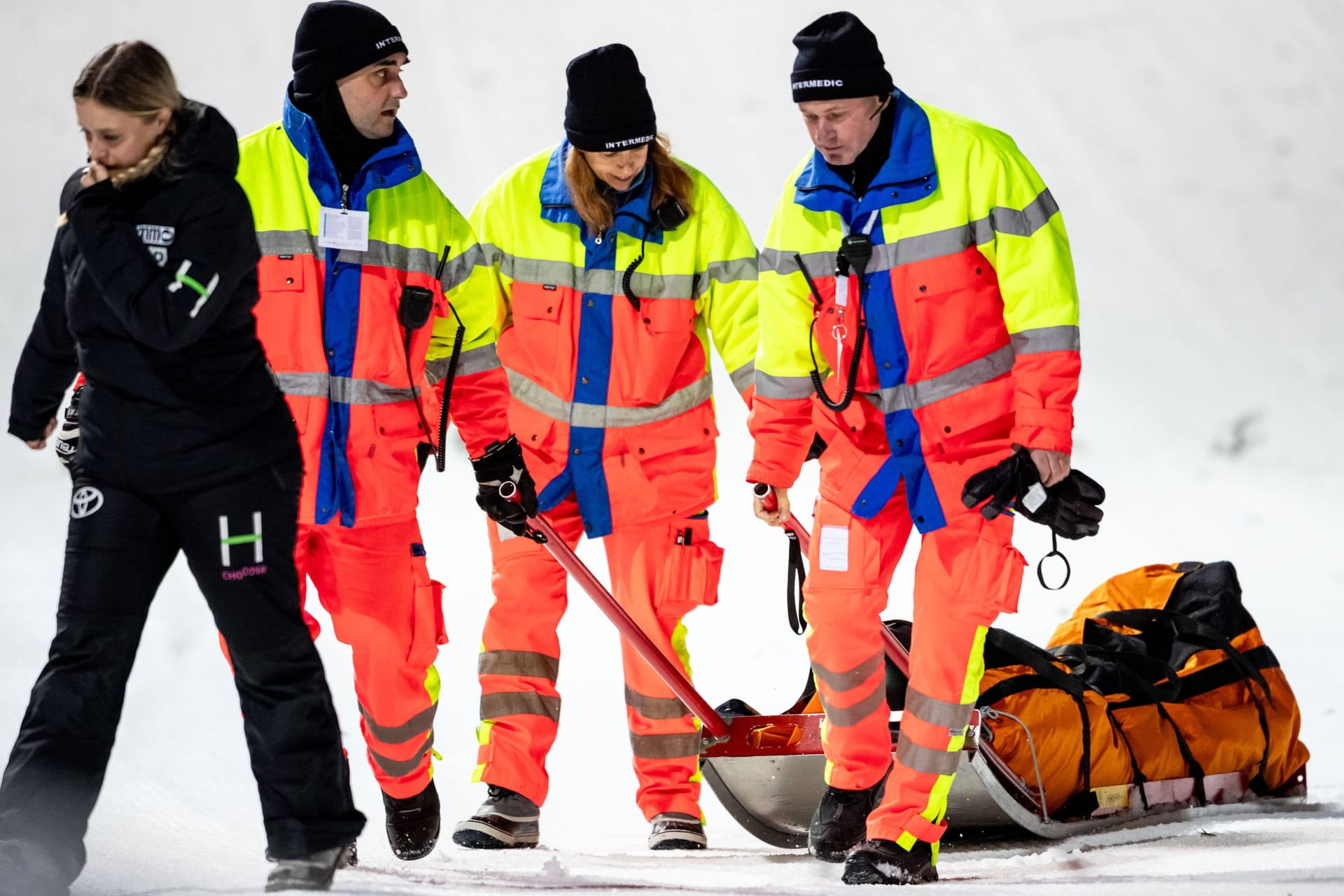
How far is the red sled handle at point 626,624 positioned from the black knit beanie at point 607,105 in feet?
2.87

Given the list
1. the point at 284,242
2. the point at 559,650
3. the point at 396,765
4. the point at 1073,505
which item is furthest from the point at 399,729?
the point at 1073,505

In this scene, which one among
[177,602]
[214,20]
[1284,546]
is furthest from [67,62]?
[1284,546]

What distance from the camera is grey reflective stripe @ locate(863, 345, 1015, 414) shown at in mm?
3385

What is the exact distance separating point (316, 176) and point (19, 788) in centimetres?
146

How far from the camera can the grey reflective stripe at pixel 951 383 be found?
11.1 ft

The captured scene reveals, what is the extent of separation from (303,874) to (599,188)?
6.45 ft

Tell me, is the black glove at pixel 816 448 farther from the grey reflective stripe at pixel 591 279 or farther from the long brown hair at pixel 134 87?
the long brown hair at pixel 134 87

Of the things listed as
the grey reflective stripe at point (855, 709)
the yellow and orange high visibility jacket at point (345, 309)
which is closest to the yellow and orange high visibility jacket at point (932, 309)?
the grey reflective stripe at point (855, 709)

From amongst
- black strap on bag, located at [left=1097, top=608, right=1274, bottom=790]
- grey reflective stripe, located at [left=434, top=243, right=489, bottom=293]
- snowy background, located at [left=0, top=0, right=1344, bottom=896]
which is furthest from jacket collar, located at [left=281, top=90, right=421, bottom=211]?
black strap on bag, located at [left=1097, top=608, right=1274, bottom=790]

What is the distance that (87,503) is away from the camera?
8.59ft

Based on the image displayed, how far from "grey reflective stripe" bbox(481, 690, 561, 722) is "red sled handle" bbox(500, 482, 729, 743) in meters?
0.25

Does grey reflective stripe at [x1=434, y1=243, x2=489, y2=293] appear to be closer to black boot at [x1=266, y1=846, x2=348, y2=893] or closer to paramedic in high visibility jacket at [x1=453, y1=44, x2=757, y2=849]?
paramedic in high visibility jacket at [x1=453, y1=44, x2=757, y2=849]

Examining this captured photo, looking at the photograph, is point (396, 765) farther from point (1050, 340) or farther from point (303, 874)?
point (1050, 340)

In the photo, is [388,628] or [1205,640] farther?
[1205,640]
